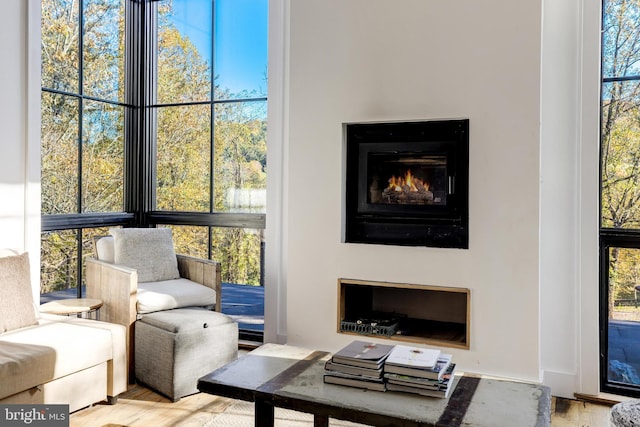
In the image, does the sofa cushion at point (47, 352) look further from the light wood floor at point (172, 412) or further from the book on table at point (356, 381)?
the book on table at point (356, 381)

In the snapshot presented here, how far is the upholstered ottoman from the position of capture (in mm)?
3117

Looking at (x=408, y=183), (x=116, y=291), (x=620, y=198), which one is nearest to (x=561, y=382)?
(x=620, y=198)

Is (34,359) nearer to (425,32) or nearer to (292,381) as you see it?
(292,381)

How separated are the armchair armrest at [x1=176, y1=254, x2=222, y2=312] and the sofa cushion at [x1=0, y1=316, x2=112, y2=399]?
986 millimetres

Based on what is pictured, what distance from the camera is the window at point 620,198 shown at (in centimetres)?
324

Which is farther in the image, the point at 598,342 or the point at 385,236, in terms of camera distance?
the point at 385,236

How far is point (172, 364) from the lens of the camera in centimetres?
310

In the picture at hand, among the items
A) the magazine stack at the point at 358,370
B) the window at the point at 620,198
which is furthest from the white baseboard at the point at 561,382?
the magazine stack at the point at 358,370

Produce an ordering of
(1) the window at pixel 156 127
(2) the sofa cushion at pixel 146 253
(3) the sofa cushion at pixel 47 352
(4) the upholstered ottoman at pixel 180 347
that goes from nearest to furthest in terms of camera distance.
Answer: (3) the sofa cushion at pixel 47 352, (4) the upholstered ottoman at pixel 180 347, (2) the sofa cushion at pixel 146 253, (1) the window at pixel 156 127

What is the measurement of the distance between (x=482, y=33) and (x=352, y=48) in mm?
814

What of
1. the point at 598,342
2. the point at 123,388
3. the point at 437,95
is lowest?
the point at 123,388

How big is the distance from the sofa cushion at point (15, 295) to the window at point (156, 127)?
31.4 inches

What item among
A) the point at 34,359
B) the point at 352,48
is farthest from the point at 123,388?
the point at 352,48

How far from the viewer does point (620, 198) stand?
10.7ft
